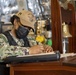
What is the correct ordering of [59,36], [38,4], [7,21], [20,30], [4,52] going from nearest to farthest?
1. [4,52]
2. [20,30]
3. [59,36]
4. [7,21]
5. [38,4]

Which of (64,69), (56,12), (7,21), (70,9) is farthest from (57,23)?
(64,69)

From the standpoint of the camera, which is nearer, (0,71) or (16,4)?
(0,71)

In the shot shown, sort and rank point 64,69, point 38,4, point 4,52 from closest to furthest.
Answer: point 64,69, point 4,52, point 38,4

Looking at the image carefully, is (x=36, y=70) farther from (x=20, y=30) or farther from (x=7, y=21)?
(x=7, y=21)

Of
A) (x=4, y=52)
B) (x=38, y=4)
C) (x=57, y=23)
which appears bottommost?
(x=4, y=52)

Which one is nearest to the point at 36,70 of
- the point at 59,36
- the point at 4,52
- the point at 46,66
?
the point at 46,66

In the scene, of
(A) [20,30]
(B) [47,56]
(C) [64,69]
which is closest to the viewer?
(C) [64,69]

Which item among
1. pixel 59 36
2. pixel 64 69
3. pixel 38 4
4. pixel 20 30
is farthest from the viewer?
pixel 38 4

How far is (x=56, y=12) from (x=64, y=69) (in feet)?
2.71

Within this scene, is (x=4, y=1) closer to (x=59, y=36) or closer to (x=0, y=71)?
(x=59, y=36)

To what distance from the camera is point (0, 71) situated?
1.18 m

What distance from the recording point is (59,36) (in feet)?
5.20

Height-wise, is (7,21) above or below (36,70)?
above

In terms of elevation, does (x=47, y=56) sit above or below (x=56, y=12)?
below
